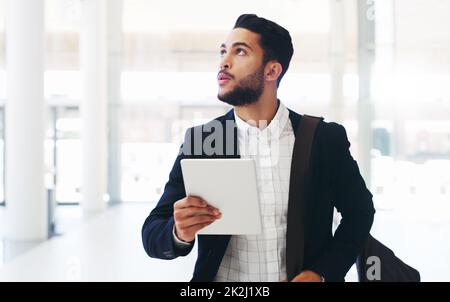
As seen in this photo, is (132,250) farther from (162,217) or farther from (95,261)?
(162,217)

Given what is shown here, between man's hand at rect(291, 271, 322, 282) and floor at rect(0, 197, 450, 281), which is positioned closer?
man's hand at rect(291, 271, 322, 282)

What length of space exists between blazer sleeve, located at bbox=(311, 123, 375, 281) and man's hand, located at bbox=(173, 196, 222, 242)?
15.2 inches

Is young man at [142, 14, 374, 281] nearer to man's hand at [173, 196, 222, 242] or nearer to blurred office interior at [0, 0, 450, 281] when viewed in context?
man's hand at [173, 196, 222, 242]

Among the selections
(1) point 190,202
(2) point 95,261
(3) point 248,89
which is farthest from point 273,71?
(2) point 95,261

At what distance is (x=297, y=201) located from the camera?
139 centimetres

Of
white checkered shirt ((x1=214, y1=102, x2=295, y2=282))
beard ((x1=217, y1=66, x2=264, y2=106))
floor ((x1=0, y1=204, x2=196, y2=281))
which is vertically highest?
beard ((x1=217, y1=66, x2=264, y2=106))

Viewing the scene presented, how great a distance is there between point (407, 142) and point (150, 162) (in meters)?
3.03

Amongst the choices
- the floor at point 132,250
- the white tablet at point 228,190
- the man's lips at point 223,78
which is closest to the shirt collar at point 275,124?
the man's lips at point 223,78

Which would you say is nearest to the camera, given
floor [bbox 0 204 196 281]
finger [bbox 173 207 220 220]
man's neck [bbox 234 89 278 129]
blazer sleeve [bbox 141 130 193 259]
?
finger [bbox 173 207 220 220]

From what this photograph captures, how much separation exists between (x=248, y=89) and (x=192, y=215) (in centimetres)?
43

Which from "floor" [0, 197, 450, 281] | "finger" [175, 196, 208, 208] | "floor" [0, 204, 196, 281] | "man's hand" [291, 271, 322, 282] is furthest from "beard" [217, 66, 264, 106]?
"floor" [0, 204, 196, 281]

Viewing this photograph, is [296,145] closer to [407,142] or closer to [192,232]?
[192,232]

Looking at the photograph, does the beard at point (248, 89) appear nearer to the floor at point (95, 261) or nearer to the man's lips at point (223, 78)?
the man's lips at point (223, 78)

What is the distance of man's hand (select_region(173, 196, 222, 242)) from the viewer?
3.92 feet
